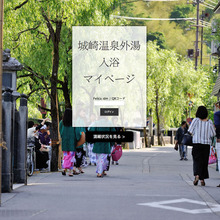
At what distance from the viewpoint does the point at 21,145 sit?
50.6ft

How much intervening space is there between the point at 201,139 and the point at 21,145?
3874 mm

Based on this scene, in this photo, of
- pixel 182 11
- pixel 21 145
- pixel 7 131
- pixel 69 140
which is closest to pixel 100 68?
pixel 69 140

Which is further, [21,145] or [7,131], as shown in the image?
[21,145]

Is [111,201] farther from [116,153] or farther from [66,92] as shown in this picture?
[66,92]

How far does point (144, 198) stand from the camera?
12.1m

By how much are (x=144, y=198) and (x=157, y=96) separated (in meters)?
46.3

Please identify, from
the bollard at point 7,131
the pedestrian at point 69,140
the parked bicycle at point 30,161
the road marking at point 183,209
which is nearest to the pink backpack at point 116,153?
the pedestrian at point 69,140

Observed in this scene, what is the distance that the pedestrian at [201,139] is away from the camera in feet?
51.7

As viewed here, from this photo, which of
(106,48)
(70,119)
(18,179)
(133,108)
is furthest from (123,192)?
(133,108)

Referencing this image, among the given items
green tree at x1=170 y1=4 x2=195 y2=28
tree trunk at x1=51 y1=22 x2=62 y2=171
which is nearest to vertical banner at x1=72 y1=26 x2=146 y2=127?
tree trunk at x1=51 y1=22 x2=62 y2=171

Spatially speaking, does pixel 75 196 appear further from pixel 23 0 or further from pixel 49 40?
pixel 49 40

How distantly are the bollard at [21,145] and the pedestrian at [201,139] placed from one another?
11.8 ft

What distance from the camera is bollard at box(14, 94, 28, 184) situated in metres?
15.3

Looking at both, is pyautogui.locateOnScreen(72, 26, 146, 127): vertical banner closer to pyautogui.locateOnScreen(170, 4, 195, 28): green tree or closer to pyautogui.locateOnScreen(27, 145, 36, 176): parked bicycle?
pyautogui.locateOnScreen(27, 145, 36, 176): parked bicycle
